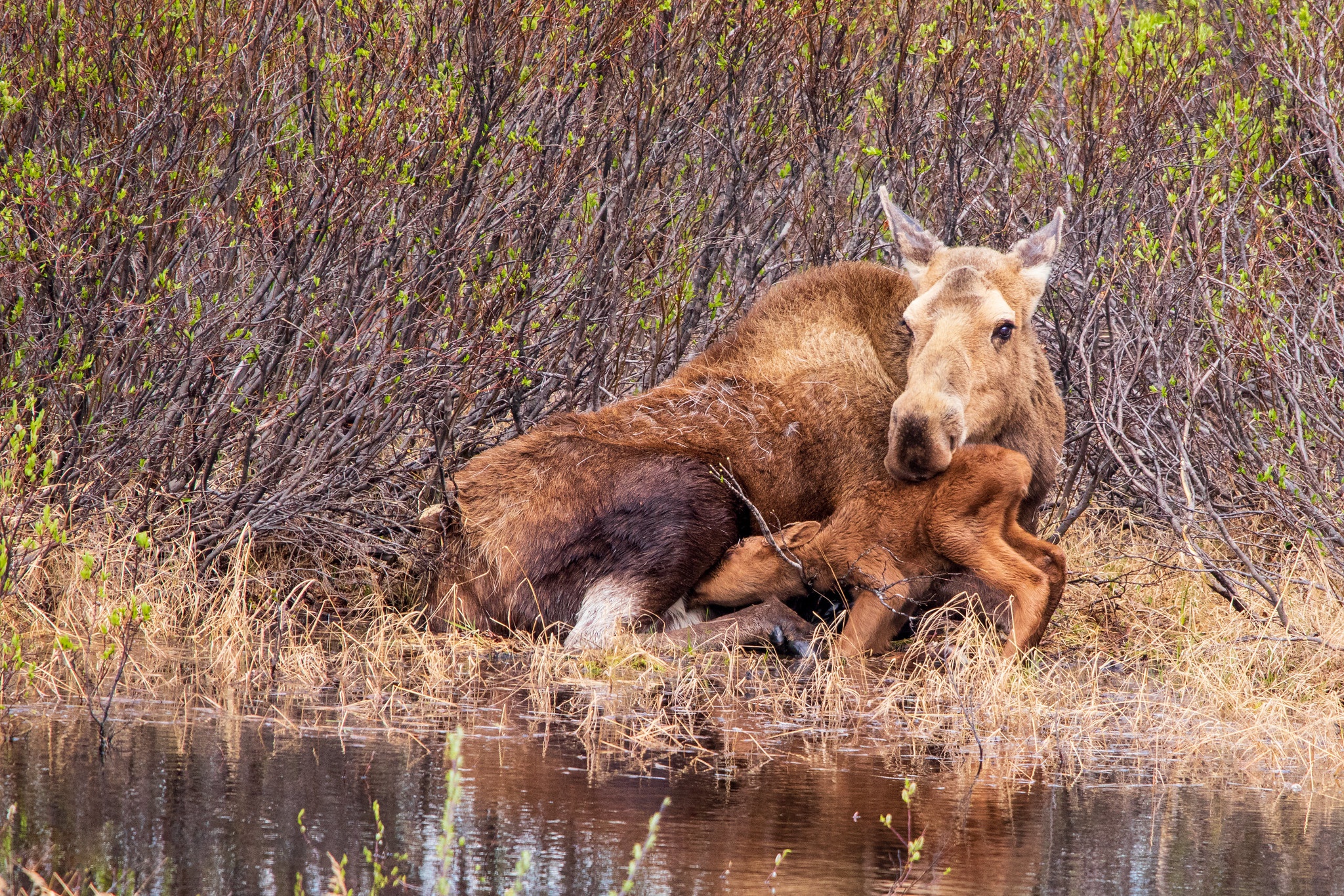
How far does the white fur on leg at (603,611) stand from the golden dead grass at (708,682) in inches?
7.2

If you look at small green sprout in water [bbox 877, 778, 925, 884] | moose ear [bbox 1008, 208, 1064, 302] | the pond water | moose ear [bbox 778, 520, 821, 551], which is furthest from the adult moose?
small green sprout in water [bbox 877, 778, 925, 884]

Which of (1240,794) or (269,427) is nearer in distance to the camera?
(1240,794)

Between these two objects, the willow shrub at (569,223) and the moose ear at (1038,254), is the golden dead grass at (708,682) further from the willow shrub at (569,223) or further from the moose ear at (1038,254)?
the moose ear at (1038,254)

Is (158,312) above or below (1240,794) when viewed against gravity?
above

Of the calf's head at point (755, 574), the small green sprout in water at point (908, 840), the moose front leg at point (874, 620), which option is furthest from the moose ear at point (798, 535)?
the small green sprout in water at point (908, 840)

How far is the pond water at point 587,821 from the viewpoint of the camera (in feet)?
11.6

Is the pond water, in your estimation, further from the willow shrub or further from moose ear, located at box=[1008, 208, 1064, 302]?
moose ear, located at box=[1008, 208, 1064, 302]

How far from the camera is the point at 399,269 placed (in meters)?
7.39

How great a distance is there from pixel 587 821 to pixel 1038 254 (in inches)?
173

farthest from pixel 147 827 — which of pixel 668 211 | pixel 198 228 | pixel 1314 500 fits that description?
pixel 668 211

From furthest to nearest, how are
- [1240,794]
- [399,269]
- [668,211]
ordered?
[668,211] < [399,269] < [1240,794]

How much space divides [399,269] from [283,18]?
133 cm

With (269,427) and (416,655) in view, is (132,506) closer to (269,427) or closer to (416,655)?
(269,427)

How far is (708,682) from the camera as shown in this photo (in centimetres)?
611
